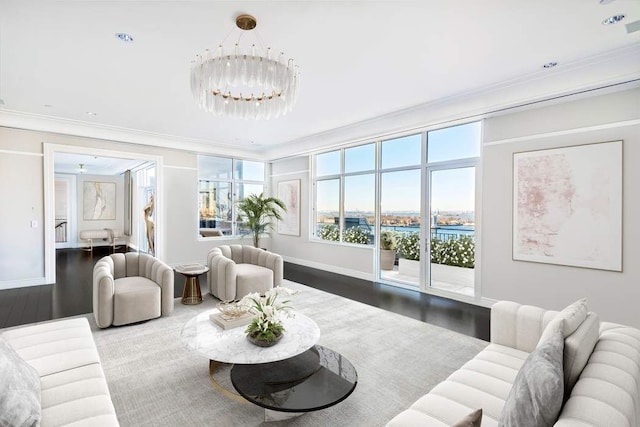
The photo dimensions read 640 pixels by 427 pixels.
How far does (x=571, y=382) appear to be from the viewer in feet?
4.66

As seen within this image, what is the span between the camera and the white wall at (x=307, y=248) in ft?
21.8

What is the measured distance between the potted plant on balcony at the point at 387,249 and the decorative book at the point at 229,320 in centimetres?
393

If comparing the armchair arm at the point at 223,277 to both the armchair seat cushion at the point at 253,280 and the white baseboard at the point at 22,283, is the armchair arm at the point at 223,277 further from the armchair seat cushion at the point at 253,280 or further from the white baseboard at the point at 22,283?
the white baseboard at the point at 22,283

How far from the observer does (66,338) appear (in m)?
2.35

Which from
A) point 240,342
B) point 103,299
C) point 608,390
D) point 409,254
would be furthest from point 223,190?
point 608,390

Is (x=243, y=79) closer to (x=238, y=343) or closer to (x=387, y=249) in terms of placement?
(x=238, y=343)

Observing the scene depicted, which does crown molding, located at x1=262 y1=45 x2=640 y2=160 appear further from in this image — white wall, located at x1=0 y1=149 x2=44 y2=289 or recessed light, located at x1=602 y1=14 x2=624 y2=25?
white wall, located at x1=0 y1=149 x2=44 y2=289

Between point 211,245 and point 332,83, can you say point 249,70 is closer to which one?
point 332,83

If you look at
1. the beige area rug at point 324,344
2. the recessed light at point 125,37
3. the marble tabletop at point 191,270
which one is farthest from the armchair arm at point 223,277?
the recessed light at point 125,37

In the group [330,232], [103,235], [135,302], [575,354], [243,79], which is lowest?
[135,302]

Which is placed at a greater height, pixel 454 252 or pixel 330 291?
pixel 454 252


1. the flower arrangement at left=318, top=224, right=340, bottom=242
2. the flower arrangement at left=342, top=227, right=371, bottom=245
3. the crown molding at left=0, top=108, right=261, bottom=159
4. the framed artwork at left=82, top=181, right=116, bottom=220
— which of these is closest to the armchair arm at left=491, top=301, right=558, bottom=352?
the flower arrangement at left=342, top=227, right=371, bottom=245

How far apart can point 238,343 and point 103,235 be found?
34.2ft

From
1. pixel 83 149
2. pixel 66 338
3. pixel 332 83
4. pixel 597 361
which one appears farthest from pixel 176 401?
pixel 83 149
